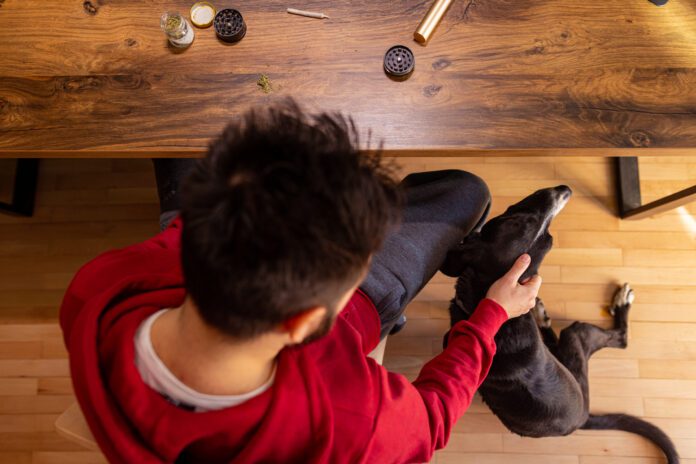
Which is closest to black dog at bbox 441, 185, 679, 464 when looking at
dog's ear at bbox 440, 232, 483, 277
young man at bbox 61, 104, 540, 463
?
dog's ear at bbox 440, 232, 483, 277

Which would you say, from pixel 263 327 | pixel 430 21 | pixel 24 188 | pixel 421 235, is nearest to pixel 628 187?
pixel 421 235

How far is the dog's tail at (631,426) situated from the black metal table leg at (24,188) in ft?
7.86

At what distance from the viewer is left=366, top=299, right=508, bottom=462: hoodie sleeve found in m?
1.06

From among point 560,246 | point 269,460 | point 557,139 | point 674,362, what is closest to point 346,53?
point 557,139

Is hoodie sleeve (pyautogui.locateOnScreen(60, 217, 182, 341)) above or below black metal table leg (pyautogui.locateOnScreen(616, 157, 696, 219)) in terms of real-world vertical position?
above

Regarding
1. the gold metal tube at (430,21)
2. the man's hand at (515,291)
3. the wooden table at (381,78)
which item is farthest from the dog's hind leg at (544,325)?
the gold metal tube at (430,21)

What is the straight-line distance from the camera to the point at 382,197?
76 centimetres

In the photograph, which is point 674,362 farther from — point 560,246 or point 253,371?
point 253,371

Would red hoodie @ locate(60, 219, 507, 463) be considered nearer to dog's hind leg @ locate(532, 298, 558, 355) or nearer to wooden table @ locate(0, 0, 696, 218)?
wooden table @ locate(0, 0, 696, 218)

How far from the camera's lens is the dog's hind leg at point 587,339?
1882 mm

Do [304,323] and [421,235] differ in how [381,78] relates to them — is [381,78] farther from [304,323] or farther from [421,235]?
[304,323]

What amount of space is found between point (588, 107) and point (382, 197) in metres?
0.83

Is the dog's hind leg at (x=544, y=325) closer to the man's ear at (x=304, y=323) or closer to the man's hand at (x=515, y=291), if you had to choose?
the man's hand at (x=515, y=291)

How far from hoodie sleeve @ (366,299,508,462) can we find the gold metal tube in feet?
2.34
